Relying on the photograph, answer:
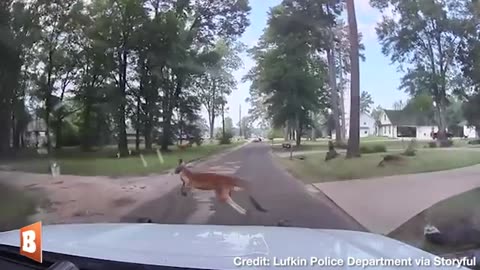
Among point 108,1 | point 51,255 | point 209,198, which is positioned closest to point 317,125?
point 209,198

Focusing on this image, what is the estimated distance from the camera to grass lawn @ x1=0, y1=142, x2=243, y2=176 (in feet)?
10.0

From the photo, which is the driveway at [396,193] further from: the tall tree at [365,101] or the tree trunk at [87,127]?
the tree trunk at [87,127]

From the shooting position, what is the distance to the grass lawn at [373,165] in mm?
2973

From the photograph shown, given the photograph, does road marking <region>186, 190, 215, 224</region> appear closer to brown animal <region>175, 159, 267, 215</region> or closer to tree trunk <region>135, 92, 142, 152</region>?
brown animal <region>175, 159, 267, 215</region>

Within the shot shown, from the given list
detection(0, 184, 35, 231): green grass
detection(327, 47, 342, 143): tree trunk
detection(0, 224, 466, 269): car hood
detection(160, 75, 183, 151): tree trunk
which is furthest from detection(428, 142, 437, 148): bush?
detection(0, 184, 35, 231): green grass

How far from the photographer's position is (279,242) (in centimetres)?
166

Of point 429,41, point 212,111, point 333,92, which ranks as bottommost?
point 212,111

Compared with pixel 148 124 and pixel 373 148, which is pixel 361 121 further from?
pixel 148 124

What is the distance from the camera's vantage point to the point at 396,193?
9.54 ft

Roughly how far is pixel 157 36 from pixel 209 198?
3.73 feet

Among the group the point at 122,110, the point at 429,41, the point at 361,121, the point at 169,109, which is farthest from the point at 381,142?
the point at 122,110

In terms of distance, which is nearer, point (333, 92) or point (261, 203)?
point (261, 203)

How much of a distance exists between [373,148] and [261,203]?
2.61ft

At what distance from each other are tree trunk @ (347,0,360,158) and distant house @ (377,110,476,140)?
0.52 ft
